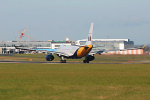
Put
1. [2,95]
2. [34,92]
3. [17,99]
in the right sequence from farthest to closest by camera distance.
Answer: [34,92]
[2,95]
[17,99]

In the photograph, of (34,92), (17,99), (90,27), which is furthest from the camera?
(90,27)

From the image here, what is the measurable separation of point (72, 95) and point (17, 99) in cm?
381

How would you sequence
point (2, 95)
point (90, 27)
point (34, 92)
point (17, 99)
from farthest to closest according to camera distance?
1. point (90, 27)
2. point (34, 92)
3. point (2, 95)
4. point (17, 99)

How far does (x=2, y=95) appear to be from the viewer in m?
21.4

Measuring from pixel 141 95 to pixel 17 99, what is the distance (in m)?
8.36

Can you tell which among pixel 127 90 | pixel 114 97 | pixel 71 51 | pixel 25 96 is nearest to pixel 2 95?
pixel 25 96

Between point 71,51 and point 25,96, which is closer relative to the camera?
point 25,96

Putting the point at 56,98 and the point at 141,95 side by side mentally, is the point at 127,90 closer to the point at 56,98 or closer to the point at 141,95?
the point at 141,95

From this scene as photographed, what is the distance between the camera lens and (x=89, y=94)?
21.9m

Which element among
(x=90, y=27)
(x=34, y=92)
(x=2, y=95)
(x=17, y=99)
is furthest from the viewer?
(x=90, y=27)

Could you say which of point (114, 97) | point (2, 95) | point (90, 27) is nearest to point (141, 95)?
point (114, 97)

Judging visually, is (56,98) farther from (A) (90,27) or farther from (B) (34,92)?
(A) (90,27)

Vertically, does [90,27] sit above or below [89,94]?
above

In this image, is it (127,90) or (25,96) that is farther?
(127,90)
